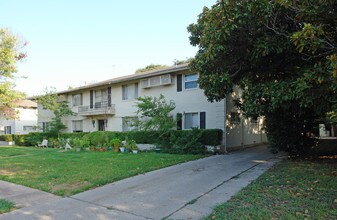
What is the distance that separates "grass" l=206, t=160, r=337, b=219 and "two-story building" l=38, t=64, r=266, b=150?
323 inches

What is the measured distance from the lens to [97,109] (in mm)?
22859

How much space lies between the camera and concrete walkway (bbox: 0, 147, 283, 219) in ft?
16.8

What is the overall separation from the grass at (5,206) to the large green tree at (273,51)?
6636mm

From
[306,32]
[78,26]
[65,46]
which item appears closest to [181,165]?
[306,32]

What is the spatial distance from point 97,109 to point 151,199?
18.0 m

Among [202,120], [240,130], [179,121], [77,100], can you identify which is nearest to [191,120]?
[179,121]

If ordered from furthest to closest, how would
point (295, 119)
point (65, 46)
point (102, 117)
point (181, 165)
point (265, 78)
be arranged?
point (102, 117) < point (65, 46) < point (295, 119) < point (181, 165) < point (265, 78)

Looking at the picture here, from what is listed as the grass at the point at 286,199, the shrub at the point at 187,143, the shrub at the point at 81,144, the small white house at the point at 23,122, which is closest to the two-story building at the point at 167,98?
the shrub at the point at 187,143

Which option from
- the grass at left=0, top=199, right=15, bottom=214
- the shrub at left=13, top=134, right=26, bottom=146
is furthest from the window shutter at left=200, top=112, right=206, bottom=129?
the shrub at left=13, top=134, right=26, bottom=146

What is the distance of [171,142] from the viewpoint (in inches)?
611

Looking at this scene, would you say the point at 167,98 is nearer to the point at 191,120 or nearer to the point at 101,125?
the point at 191,120

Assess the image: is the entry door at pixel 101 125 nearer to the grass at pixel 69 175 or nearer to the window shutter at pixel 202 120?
the window shutter at pixel 202 120

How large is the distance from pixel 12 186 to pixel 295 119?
37.9 feet

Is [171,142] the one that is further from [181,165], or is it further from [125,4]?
[125,4]
